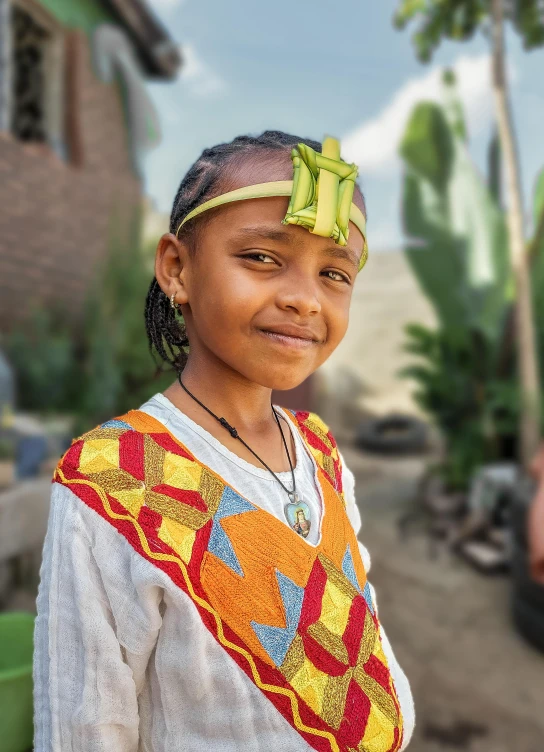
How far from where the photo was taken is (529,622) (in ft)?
11.8

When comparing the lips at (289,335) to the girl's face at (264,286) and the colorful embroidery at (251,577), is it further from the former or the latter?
the colorful embroidery at (251,577)

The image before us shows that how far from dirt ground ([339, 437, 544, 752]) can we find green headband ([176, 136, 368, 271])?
8.88 feet

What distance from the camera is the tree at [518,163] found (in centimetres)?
519

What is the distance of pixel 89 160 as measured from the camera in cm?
600

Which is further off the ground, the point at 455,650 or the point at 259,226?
the point at 259,226

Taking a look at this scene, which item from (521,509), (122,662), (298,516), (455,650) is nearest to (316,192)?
(298,516)

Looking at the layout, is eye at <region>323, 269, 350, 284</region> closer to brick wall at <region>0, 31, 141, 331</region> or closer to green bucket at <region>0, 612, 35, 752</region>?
green bucket at <region>0, 612, 35, 752</region>

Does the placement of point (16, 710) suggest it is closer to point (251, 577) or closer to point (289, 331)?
point (251, 577)

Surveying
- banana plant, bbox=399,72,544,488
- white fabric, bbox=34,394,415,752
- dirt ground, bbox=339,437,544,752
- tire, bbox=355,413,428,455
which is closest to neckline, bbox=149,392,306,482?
white fabric, bbox=34,394,415,752

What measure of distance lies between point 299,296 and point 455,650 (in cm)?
338

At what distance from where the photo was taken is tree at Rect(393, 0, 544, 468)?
5.19 meters

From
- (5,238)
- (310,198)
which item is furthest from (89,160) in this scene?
(310,198)

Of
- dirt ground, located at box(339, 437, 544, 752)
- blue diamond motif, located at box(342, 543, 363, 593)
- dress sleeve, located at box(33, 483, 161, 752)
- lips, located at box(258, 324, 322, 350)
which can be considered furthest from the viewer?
dirt ground, located at box(339, 437, 544, 752)

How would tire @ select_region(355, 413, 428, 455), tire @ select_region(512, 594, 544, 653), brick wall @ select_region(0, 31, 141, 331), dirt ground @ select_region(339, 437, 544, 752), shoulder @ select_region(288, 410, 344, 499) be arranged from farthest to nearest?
tire @ select_region(355, 413, 428, 455), brick wall @ select_region(0, 31, 141, 331), tire @ select_region(512, 594, 544, 653), dirt ground @ select_region(339, 437, 544, 752), shoulder @ select_region(288, 410, 344, 499)
